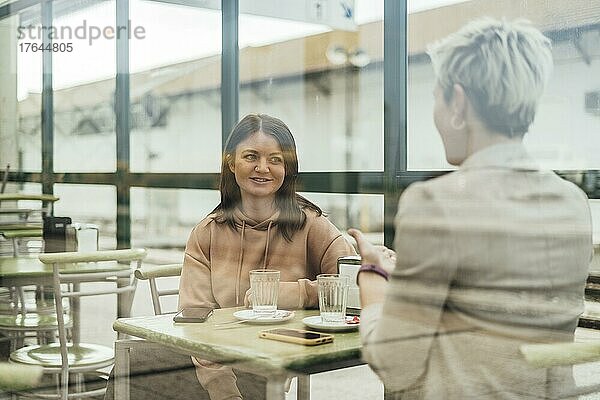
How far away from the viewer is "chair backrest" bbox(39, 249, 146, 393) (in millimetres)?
2004

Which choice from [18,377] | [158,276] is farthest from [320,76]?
[18,377]

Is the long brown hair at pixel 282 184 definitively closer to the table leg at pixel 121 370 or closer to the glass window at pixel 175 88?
the glass window at pixel 175 88

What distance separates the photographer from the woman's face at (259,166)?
1721mm

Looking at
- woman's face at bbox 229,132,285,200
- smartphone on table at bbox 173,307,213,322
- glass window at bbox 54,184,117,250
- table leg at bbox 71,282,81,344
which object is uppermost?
woman's face at bbox 229,132,285,200

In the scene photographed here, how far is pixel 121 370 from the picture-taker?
6.55ft

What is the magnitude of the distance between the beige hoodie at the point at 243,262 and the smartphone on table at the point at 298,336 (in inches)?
2.8

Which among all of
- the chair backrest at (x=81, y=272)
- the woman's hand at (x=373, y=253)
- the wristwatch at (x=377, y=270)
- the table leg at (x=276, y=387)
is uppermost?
the woman's hand at (x=373, y=253)

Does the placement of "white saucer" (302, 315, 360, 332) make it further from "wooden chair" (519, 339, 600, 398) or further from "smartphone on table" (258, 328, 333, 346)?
"wooden chair" (519, 339, 600, 398)

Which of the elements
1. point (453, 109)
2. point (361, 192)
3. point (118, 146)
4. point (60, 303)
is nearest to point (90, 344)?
point (60, 303)

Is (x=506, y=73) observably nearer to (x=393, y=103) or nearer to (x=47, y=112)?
(x=393, y=103)

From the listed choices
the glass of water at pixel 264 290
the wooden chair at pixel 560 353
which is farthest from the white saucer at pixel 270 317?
the wooden chair at pixel 560 353

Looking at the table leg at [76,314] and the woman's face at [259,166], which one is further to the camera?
the table leg at [76,314]

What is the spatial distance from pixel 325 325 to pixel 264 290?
178 mm

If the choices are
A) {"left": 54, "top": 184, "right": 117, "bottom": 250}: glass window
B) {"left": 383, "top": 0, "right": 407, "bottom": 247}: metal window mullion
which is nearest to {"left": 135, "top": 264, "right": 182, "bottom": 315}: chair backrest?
{"left": 54, "top": 184, "right": 117, "bottom": 250}: glass window
